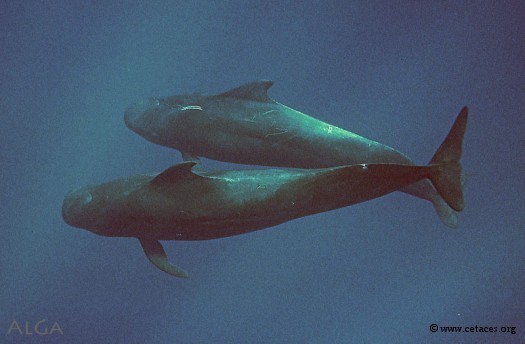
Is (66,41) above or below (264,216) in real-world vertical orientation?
above

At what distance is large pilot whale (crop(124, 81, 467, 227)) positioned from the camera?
7.62 meters

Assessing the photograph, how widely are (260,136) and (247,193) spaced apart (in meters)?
1.52

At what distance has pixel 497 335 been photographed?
428 inches

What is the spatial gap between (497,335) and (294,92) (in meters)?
10.1

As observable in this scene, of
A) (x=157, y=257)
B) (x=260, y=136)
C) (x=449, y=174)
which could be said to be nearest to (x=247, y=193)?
(x=260, y=136)

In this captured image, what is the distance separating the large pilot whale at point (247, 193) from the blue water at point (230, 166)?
19.0 feet

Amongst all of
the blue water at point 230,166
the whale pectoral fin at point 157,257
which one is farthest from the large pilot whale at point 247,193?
the blue water at point 230,166

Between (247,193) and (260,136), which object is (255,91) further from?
(247,193)

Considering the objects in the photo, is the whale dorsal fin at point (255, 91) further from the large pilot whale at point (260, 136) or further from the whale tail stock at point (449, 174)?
the whale tail stock at point (449, 174)

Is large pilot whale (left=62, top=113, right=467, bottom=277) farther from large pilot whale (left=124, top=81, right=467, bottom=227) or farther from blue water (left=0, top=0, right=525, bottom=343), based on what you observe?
blue water (left=0, top=0, right=525, bottom=343)

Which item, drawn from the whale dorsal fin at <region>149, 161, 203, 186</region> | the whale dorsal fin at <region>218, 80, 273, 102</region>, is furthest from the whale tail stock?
the whale dorsal fin at <region>149, 161, 203, 186</region>

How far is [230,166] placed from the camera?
1330cm

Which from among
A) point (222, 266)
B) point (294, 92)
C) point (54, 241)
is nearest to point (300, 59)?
point (294, 92)

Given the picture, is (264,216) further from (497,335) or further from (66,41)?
(66,41)
